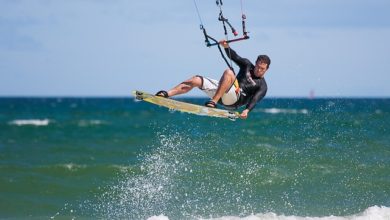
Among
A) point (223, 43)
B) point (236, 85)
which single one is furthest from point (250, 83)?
point (223, 43)

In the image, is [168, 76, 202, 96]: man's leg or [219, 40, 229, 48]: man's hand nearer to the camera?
[219, 40, 229, 48]: man's hand

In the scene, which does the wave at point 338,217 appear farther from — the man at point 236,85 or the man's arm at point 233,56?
the man's arm at point 233,56

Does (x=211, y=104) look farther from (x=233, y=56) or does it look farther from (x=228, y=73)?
(x=233, y=56)

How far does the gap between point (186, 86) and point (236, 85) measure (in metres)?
0.85

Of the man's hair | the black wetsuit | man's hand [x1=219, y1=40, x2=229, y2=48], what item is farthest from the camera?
the black wetsuit

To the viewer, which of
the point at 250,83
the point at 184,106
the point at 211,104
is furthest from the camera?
the point at 184,106

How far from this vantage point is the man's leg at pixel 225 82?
11.4 meters

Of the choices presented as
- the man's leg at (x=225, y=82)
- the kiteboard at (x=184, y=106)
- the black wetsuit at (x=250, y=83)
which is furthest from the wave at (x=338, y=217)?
the man's leg at (x=225, y=82)

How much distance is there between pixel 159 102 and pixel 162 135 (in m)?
21.6

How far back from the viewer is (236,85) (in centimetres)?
1159

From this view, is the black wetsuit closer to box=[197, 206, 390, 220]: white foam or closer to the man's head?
the man's head

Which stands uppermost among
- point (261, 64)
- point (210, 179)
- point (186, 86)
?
point (261, 64)

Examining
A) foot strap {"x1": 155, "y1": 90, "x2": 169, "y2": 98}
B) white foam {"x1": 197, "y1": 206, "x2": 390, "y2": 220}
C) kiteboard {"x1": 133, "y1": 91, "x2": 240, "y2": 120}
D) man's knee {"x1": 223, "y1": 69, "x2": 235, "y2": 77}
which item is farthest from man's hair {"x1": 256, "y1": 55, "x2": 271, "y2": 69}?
white foam {"x1": 197, "y1": 206, "x2": 390, "y2": 220}

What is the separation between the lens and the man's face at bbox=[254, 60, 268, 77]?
1159 cm
